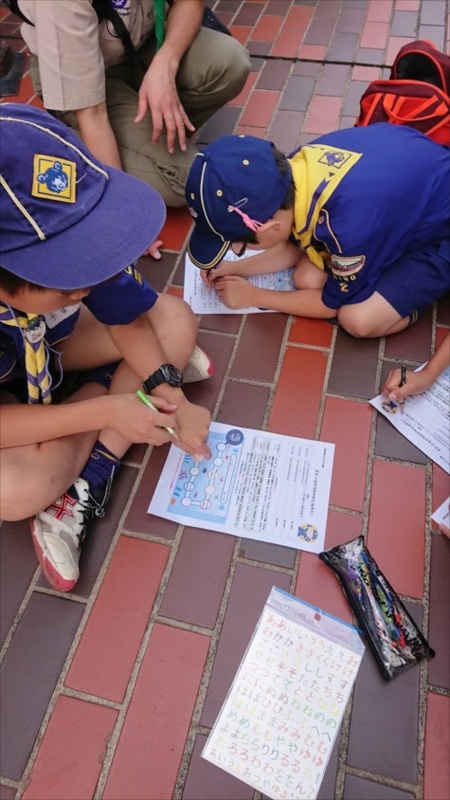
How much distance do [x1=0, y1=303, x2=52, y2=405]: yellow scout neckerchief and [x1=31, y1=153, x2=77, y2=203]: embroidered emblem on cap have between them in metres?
0.32

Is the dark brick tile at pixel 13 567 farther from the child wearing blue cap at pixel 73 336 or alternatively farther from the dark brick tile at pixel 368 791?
the dark brick tile at pixel 368 791

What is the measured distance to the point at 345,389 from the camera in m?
1.64

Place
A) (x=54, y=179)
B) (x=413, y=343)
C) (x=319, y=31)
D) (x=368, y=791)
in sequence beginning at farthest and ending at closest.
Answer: (x=319, y=31) < (x=413, y=343) < (x=368, y=791) < (x=54, y=179)

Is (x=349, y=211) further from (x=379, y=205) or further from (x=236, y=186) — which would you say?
(x=236, y=186)

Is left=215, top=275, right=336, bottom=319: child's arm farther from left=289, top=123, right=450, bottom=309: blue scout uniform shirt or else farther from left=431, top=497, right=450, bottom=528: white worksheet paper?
left=431, top=497, right=450, bottom=528: white worksheet paper

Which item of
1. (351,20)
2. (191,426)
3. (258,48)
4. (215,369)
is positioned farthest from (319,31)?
(191,426)

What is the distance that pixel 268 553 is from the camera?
138cm

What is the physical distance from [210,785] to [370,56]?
9.58 ft

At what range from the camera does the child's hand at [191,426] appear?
1.38 metres

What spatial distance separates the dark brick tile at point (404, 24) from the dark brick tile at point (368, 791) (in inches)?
119

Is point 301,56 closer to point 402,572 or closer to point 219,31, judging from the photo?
point 219,31

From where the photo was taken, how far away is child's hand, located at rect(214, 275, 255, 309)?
5.81ft

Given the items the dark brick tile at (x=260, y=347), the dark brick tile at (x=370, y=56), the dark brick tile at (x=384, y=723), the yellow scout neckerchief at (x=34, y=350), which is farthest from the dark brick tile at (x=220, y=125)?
the dark brick tile at (x=384, y=723)

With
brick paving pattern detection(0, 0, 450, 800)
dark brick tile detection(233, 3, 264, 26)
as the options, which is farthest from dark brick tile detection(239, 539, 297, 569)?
dark brick tile detection(233, 3, 264, 26)
